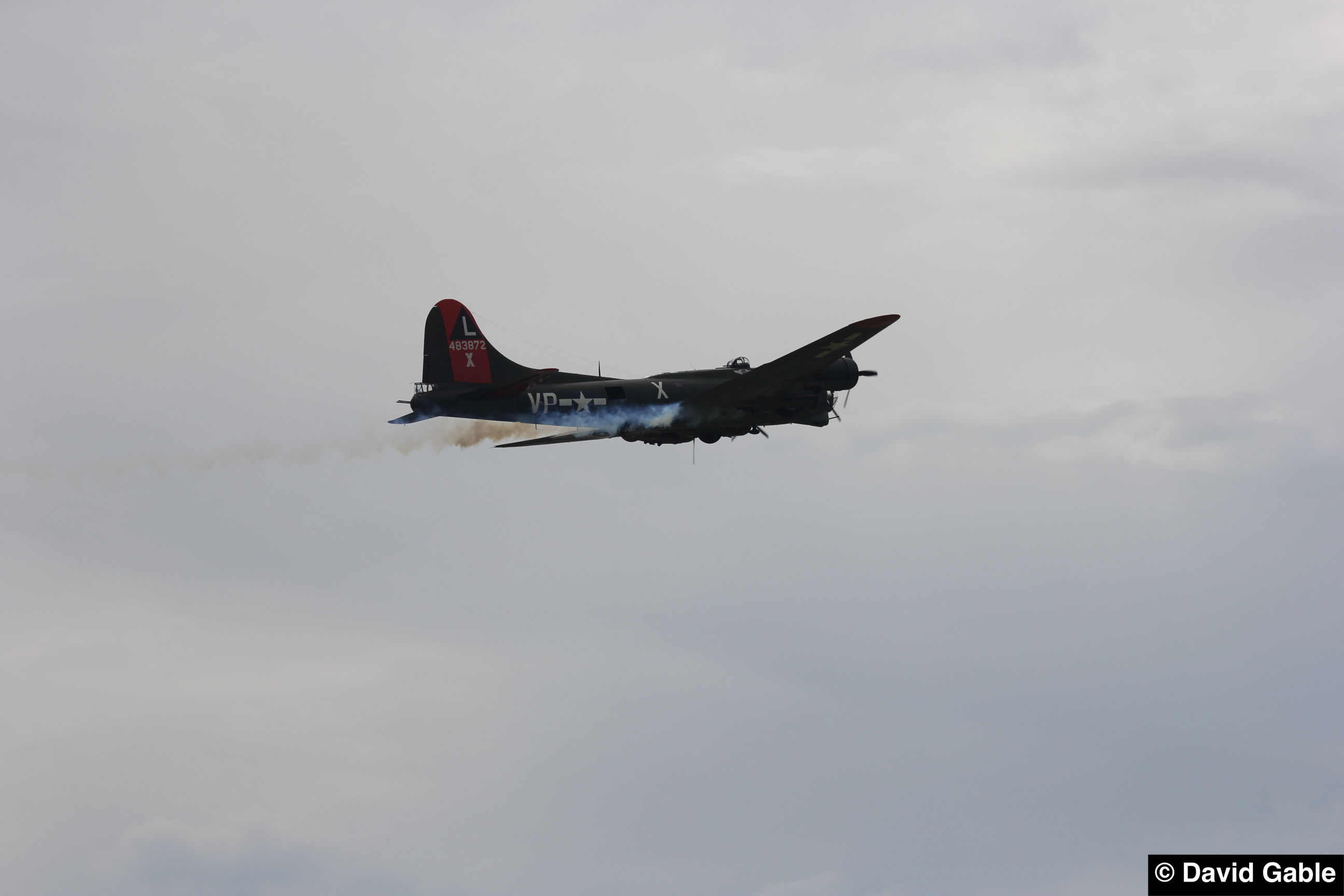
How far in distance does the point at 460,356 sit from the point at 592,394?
5.18m

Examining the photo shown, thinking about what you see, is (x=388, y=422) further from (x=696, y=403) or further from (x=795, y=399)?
(x=795, y=399)

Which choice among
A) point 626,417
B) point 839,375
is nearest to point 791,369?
point 839,375

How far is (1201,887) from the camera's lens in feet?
176

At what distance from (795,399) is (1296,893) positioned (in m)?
25.5

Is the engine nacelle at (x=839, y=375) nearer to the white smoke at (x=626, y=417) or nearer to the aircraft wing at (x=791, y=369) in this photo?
the aircraft wing at (x=791, y=369)

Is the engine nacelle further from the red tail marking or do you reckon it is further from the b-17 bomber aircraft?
the red tail marking

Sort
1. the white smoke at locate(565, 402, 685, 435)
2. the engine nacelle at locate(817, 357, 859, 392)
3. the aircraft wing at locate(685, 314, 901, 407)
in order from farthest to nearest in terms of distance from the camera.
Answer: the engine nacelle at locate(817, 357, 859, 392), the white smoke at locate(565, 402, 685, 435), the aircraft wing at locate(685, 314, 901, 407)

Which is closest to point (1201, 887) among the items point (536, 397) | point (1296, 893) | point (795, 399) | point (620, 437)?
point (1296, 893)

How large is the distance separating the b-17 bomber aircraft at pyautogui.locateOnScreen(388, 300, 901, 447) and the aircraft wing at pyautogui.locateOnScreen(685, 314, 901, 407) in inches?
1.6

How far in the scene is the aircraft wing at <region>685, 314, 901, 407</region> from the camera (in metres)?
50.1

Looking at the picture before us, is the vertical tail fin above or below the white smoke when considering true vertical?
above

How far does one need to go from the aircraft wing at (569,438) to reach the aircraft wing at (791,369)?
3466 millimetres

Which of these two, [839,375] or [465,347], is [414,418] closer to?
[465,347]

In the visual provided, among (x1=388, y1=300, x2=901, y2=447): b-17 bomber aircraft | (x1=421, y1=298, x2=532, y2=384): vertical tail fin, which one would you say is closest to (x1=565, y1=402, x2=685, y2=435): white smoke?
(x1=388, y1=300, x2=901, y2=447): b-17 bomber aircraft
